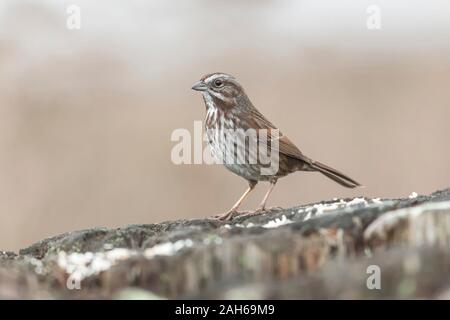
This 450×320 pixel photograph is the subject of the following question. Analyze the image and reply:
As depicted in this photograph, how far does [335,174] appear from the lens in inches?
267

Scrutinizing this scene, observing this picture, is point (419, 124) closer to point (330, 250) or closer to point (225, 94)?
point (225, 94)

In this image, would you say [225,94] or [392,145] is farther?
[392,145]

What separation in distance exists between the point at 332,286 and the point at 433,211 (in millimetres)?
561

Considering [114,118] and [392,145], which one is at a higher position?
[114,118]

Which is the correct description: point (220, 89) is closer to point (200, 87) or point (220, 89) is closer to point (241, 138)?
point (200, 87)

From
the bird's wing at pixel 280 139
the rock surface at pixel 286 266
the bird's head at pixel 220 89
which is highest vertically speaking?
the bird's head at pixel 220 89

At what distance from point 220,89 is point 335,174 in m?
1.12

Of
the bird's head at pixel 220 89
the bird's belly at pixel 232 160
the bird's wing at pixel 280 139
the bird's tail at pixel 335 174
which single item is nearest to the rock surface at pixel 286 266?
the bird's belly at pixel 232 160

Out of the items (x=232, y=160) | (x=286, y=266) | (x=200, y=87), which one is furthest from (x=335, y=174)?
(x=286, y=266)

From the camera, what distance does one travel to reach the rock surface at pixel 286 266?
280cm

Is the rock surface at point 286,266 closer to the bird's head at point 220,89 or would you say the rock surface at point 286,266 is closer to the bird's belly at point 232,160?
the bird's belly at point 232,160

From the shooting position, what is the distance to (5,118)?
9.11 meters

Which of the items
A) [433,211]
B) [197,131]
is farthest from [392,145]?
[433,211]
